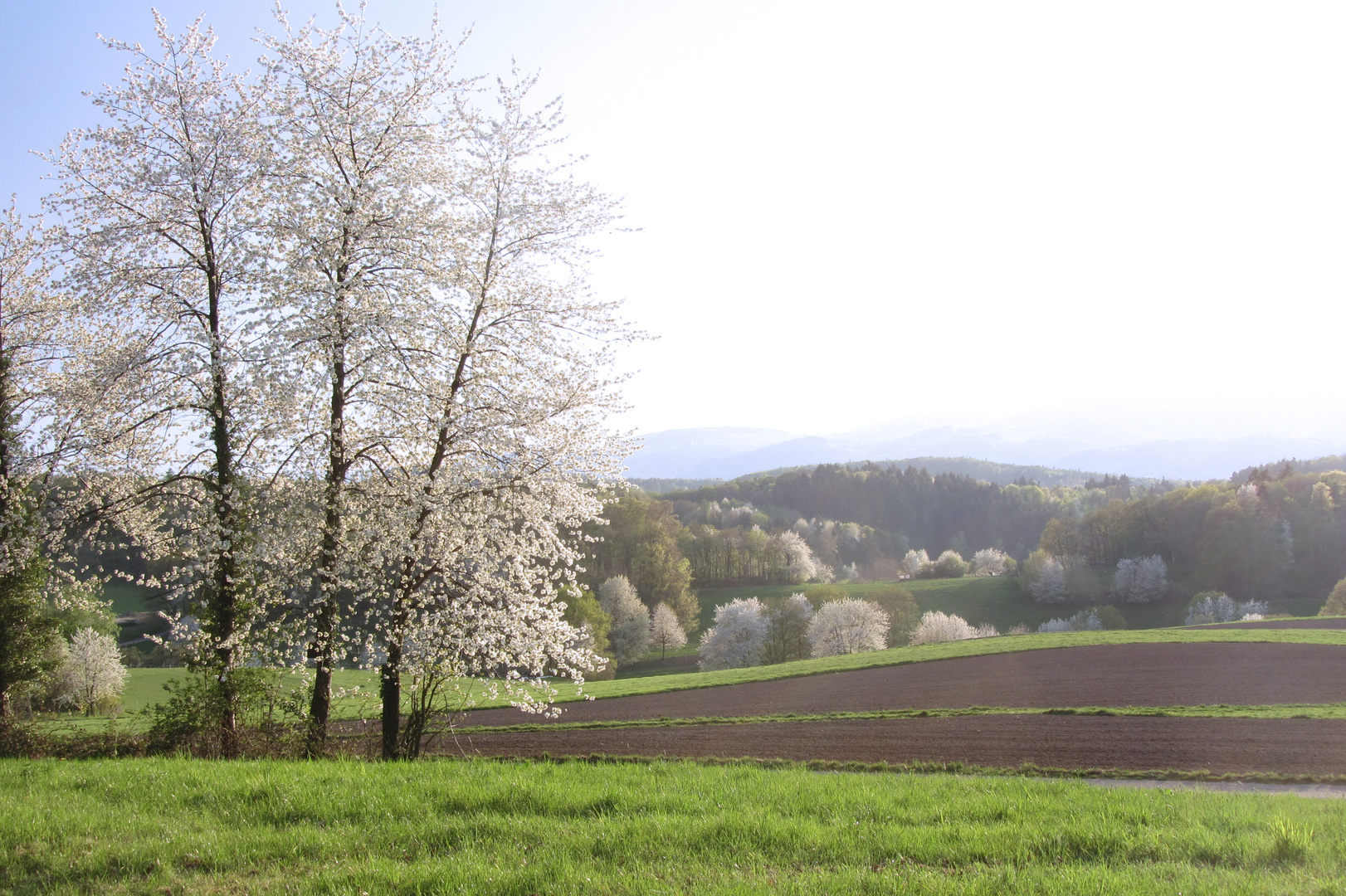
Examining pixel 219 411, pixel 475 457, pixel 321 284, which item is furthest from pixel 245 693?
pixel 321 284

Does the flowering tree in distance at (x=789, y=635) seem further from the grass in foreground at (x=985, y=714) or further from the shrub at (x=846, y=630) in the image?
the grass in foreground at (x=985, y=714)

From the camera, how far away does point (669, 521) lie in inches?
2790

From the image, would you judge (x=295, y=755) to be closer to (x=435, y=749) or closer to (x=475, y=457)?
(x=435, y=749)

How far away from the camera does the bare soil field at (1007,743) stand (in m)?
13.5

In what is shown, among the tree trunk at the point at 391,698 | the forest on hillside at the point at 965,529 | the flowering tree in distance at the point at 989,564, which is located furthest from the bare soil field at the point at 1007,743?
the flowering tree in distance at the point at 989,564

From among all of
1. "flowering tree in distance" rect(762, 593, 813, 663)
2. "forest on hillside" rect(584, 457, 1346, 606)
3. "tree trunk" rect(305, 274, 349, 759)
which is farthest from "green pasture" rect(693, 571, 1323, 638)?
"tree trunk" rect(305, 274, 349, 759)

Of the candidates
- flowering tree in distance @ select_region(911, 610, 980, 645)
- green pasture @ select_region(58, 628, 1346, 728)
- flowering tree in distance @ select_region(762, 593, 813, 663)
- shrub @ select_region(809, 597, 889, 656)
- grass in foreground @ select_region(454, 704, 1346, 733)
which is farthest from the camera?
flowering tree in distance @ select_region(911, 610, 980, 645)

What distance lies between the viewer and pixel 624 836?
572 centimetres

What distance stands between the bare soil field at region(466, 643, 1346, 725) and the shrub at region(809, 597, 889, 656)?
2732 centimetres

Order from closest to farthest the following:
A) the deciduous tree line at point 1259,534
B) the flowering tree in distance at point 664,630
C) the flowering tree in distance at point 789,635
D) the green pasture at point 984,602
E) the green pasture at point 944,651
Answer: the green pasture at point 944,651 < the flowering tree in distance at point 789,635 < the flowering tree in distance at point 664,630 < the deciduous tree line at point 1259,534 < the green pasture at point 984,602

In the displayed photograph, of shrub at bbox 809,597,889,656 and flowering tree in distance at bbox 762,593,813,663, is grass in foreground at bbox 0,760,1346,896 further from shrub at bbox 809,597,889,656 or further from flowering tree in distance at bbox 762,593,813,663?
flowering tree in distance at bbox 762,593,813,663

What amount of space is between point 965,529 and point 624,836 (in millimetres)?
167165

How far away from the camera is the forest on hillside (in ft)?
234

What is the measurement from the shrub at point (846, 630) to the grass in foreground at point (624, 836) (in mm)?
54065
